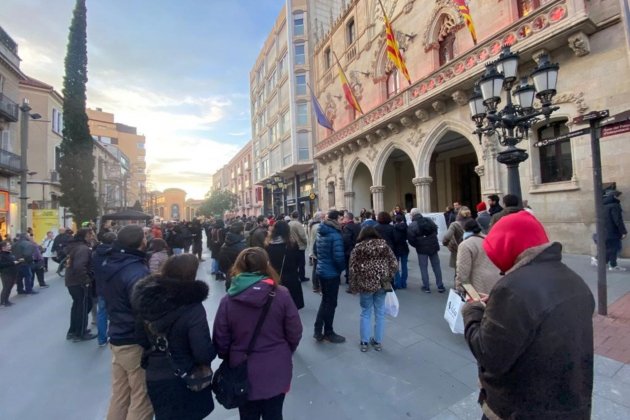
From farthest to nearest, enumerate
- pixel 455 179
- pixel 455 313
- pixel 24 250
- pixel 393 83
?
pixel 455 179, pixel 393 83, pixel 24 250, pixel 455 313

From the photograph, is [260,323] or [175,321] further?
[260,323]

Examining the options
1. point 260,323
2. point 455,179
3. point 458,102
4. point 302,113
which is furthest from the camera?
point 302,113

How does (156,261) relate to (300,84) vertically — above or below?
below

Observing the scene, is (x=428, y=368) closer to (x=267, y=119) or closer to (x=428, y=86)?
(x=428, y=86)

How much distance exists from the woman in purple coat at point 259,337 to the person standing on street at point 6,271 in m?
8.44

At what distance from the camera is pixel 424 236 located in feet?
21.3

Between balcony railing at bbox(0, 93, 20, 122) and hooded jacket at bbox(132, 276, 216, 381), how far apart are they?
2171 centimetres

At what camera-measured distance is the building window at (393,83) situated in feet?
52.2

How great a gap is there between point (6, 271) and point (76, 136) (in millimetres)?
14980

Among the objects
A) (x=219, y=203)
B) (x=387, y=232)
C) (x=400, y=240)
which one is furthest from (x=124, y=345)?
(x=219, y=203)

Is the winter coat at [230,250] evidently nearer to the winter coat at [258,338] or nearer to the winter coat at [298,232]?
the winter coat at [298,232]

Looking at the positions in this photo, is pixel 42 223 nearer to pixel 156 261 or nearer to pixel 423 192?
pixel 156 261

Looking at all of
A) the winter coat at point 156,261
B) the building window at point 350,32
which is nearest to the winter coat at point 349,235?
the winter coat at point 156,261

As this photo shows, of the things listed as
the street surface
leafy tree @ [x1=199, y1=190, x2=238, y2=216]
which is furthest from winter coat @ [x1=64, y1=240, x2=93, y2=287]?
leafy tree @ [x1=199, y1=190, x2=238, y2=216]
